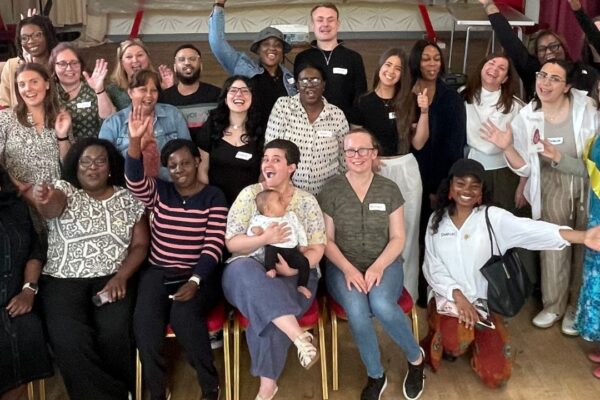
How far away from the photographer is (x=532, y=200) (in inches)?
138

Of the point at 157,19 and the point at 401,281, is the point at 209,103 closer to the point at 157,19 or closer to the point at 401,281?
the point at 401,281

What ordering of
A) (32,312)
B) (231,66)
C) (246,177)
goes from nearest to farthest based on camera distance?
1. (32,312)
2. (246,177)
3. (231,66)

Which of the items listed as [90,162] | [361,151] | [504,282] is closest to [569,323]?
[504,282]

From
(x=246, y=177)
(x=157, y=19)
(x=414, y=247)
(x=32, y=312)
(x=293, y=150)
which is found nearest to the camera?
(x=32, y=312)

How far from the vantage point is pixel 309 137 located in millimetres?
3359

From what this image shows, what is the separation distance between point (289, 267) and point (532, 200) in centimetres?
140

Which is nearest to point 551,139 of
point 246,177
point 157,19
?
point 246,177

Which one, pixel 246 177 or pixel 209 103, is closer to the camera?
pixel 246 177

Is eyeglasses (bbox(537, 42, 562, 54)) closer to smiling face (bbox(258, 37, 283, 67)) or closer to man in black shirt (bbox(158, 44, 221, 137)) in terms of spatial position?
smiling face (bbox(258, 37, 283, 67))

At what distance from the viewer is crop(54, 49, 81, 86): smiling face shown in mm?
3535

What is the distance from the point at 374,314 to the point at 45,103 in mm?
1903

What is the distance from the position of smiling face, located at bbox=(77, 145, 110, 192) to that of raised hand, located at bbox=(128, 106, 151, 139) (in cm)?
17

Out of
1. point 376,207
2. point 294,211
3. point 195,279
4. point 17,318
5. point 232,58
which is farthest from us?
point 232,58

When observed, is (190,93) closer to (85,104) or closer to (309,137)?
(85,104)
